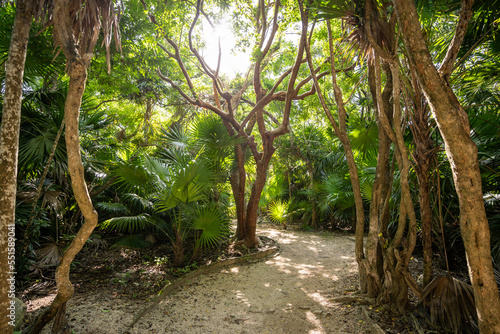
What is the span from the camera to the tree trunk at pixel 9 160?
2332 mm

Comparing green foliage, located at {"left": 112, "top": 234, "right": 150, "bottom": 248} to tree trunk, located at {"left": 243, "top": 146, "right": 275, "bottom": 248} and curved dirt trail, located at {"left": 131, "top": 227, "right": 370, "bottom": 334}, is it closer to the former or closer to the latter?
curved dirt trail, located at {"left": 131, "top": 227, "right": 370, "bottom": 334}

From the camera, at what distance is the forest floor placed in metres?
3.44

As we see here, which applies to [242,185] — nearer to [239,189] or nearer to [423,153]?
[239,189]

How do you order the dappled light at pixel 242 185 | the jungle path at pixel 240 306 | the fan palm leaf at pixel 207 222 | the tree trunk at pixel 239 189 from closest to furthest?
1. the dappled light at pixel 242 185
2. the jungle path at pixel 240 306
3. the fan palm leaf at pixel 207 222
4. the tree trunk at pixel 239 189

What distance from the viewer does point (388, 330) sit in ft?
10.2

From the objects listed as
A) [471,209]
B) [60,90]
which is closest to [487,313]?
[471,209]

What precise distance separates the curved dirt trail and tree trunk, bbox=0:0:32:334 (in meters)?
1.41

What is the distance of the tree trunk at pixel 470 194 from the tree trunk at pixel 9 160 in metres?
3.61

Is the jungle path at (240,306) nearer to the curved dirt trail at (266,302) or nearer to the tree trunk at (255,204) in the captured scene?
the curved dirt trail at (266,302)

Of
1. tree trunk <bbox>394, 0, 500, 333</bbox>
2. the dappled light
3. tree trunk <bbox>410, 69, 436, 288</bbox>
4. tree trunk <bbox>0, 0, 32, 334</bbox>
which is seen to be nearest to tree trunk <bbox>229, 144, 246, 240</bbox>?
the dappled light

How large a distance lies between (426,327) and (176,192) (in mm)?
3788

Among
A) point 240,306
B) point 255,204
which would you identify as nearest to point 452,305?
point 240,306

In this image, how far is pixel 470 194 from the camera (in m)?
2.14

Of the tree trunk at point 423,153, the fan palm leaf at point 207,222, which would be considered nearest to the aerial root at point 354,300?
the tree trunk at point 423,153
